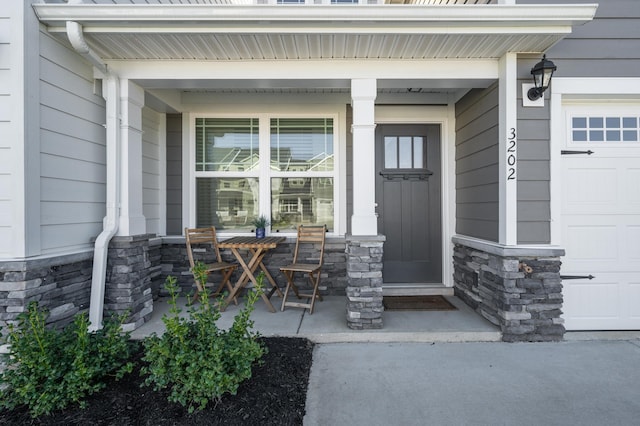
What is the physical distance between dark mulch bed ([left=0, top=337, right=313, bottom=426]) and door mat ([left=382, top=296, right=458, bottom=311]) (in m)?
1.53

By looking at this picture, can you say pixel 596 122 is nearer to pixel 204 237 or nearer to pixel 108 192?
pixel 204 237

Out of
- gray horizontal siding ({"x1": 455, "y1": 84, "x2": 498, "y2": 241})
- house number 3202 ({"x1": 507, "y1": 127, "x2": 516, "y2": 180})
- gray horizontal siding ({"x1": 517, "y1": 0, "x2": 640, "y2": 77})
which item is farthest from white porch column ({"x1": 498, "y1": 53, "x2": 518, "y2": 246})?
gray horizontal siding ({"x1": 517, "y1": 0, "x2": 640, "y2": 77})

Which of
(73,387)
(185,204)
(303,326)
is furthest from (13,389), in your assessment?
(185,204)

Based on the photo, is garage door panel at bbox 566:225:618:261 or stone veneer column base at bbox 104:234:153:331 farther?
garage door panel at bbox 566:225:618:261

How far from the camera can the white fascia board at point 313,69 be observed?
9.57 ft

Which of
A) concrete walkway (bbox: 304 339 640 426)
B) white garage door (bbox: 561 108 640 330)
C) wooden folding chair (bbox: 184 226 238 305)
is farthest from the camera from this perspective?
wooden folding chair (bbox: 184 226 238 305)

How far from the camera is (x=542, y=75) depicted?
2.65 meters

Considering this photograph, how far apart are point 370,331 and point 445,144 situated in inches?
95.9

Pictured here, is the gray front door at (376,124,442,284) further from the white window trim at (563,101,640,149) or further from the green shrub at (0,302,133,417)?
the green shrub at (0,302,133,417)

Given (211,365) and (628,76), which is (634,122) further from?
(211,365)

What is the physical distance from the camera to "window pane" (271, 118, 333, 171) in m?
4.00

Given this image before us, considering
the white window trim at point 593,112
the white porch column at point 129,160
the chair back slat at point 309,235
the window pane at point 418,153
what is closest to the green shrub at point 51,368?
the white porch column at point 129,160

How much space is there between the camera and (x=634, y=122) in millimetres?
2994

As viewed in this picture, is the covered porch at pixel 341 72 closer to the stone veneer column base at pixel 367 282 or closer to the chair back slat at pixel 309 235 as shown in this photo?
the stone veneer column base at pixel 367 282
